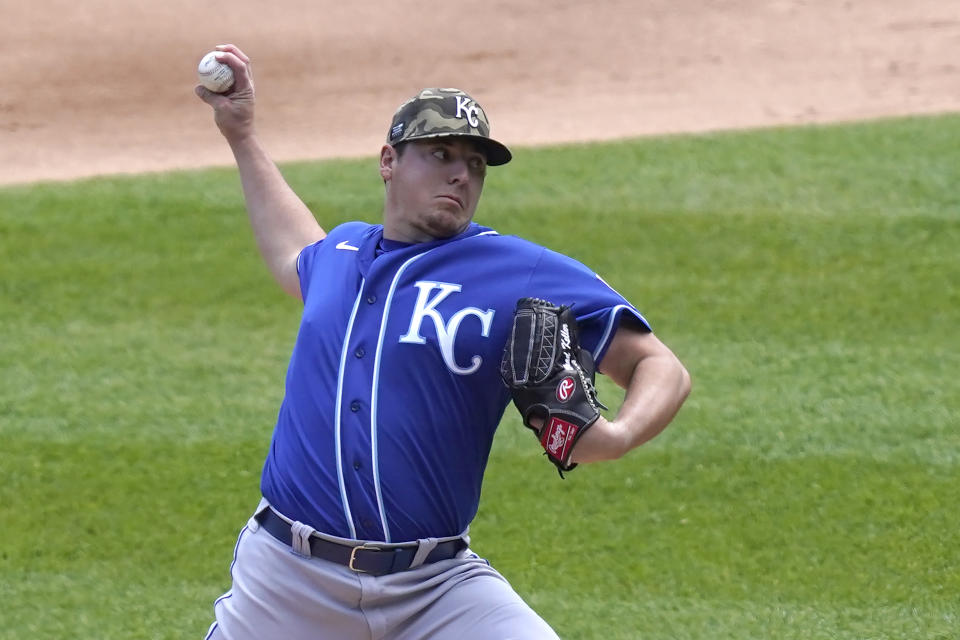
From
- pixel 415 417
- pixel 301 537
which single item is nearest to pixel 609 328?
pixel 415 417

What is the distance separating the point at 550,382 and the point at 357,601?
736mm

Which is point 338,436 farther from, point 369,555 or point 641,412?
point 641,412

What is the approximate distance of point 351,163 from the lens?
9.84 metres

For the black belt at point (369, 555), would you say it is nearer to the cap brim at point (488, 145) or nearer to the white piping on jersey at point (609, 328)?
the white piping on jersey at point (609, 328)

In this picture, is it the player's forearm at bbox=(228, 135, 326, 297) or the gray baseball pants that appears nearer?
the gray baseball pants

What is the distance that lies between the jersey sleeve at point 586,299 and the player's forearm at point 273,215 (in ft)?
2.66

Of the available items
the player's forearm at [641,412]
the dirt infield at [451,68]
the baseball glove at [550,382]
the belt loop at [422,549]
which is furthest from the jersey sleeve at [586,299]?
the dirt infield at [451,68]

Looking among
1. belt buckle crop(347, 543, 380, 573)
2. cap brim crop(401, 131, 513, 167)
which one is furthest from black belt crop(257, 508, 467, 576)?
cap brim crop(401, 131, 513, 167)

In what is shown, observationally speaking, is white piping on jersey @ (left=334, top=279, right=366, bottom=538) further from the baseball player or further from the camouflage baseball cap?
the camouflage baseball cap

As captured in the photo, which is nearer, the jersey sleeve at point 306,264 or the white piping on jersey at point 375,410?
the white piping on jersey at point 375,410

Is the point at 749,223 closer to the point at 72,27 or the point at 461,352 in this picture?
the point at 461,352

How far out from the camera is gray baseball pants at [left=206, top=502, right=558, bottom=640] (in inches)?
124

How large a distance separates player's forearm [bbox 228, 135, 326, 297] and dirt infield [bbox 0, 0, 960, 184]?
650 centimetres

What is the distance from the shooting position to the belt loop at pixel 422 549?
316cm
